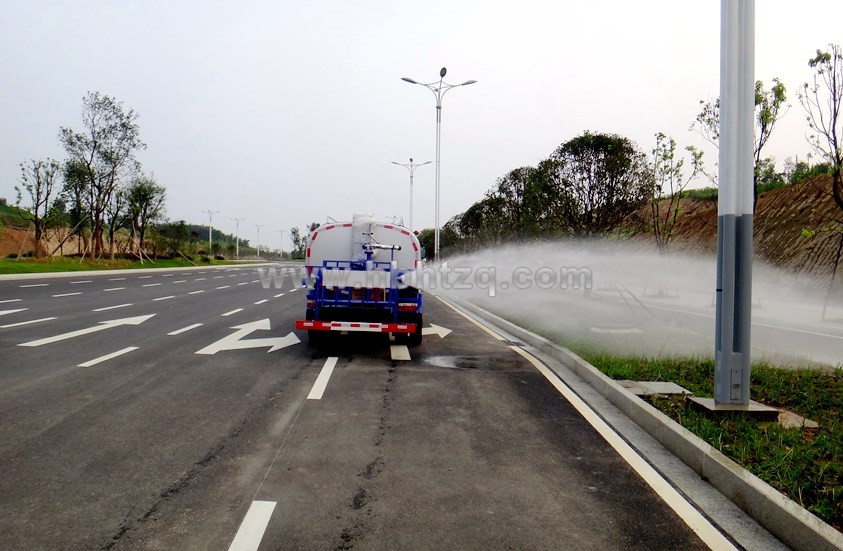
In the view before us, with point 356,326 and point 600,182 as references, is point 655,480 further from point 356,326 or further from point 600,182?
point 600,182

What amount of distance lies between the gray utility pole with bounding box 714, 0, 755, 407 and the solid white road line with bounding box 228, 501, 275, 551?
4370mm

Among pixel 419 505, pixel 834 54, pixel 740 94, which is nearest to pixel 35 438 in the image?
pixel 419 505

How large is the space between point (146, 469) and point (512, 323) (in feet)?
33.3

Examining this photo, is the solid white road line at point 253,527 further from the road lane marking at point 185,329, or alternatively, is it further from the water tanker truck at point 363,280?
the road lane marking at point 185,329

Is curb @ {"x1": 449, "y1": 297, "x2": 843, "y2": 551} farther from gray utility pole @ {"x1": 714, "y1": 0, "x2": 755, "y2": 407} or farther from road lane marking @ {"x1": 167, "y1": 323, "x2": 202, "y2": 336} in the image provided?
road lane marking @ {"x1": 167, "y1": 323, "x2": 202, "y2": 336}

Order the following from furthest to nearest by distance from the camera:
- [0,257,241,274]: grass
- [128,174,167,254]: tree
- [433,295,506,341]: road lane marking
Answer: [128,174,167,254]: tree < [0,257,241,274]: grass < [433,295,506,341]: road lane marking

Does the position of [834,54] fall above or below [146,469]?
above

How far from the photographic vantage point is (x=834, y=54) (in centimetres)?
1341

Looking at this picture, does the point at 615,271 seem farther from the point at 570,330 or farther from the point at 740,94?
the point at 740,94

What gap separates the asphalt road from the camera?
11.2 ft

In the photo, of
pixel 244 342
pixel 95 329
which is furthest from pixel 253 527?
pixel 95 329

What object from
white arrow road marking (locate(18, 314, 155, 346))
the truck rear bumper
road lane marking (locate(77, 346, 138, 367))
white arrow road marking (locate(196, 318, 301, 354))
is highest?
the truck rear bumper

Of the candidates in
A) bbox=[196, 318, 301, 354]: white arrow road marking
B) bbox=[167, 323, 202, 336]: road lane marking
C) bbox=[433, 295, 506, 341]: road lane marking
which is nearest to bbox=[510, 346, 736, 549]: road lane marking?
bbox=[433, 295, 506, 341]: road lane marking

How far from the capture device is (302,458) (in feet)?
15.1
